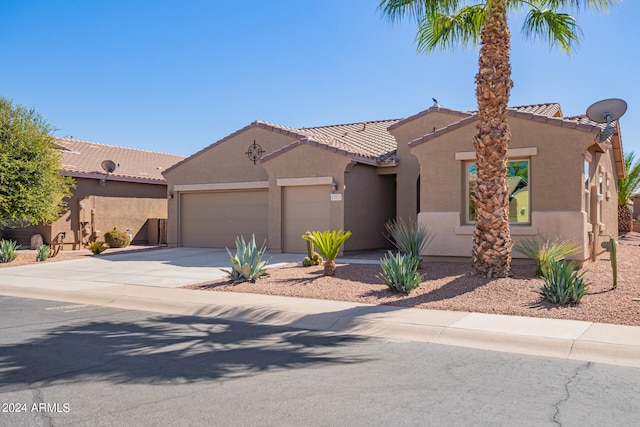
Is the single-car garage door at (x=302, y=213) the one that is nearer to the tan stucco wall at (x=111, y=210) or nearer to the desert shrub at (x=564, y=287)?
the tan stucco wall at (x=111, y=210)

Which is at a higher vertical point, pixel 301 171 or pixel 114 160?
pixel 114 160

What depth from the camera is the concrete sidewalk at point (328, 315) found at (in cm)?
748

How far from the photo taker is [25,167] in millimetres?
19344

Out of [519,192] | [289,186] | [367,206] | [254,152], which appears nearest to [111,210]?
[254,152]

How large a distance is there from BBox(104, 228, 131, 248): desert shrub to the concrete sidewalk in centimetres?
856

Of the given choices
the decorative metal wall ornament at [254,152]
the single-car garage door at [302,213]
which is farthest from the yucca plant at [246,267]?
the decorative metal wall ornament at [254,152]

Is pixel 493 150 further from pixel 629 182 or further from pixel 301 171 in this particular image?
pixel 629 182

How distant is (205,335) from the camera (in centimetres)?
831

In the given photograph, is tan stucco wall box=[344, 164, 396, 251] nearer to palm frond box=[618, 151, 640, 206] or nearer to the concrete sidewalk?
the concrete sidewalk

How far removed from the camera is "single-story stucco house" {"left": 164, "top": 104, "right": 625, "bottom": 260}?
47.2 ft

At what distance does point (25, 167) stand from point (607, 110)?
1742 cm

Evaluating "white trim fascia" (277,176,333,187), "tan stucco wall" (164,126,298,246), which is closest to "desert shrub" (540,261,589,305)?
"white trim fascia" (277,176,333,187)

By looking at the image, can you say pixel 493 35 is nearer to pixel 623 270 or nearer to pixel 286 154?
pixel 623 270

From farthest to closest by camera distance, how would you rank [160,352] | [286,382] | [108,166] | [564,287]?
[108,166], [564,287], [160,352], [286,382]
